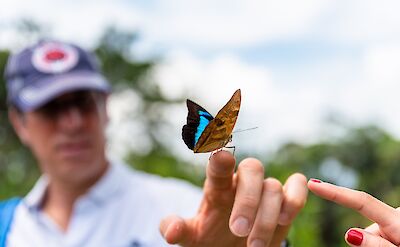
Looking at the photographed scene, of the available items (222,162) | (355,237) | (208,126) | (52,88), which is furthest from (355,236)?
(52,88)

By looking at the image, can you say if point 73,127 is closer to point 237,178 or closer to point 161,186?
point 161,186

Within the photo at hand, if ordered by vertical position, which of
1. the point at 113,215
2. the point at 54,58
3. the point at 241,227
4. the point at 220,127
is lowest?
the point at 113,215

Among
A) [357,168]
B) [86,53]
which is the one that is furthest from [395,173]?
[86,53]

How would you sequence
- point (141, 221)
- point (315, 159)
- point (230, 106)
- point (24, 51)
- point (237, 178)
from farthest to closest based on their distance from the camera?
point (315, 159)
point (24, 51)
point (141, 221)
point (237, 178)
point (230, 106)

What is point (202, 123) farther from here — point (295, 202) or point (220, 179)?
point (295, 202)

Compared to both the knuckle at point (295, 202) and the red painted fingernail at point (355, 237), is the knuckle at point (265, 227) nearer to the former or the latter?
the knuckle at point (295, 202)

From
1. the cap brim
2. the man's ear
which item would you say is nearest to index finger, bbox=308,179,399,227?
the cap brim
